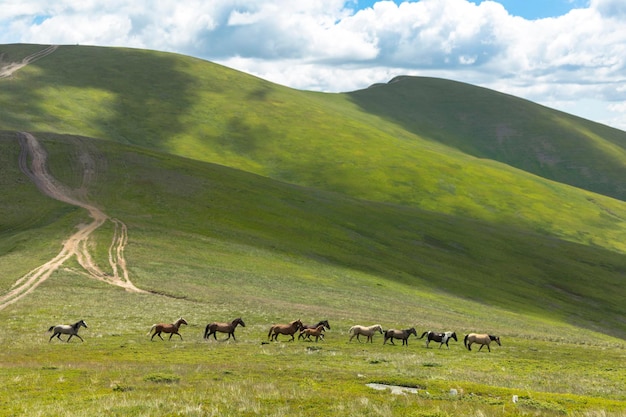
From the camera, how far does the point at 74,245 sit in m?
74.5

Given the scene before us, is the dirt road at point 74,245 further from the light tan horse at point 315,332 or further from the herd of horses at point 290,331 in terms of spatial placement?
the light tan horse at point 315,332

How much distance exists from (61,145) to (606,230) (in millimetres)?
153693

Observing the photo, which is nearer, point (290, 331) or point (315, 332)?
point (290, 331)

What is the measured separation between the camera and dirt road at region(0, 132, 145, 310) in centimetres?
5817

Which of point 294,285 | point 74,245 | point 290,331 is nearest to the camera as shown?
point 290,331

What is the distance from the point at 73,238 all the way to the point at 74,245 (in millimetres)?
3221

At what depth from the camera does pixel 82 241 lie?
76375 mm

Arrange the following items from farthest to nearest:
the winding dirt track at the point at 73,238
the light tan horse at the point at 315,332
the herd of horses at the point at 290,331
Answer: the winding dirt track at the point at 73,238 → the light tan horse at the point at 315,332 → the herd of horses at the point at 290,331

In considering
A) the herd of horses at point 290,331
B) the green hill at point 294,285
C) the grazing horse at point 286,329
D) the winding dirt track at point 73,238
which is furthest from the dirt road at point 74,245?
the grazing horse at point 286,329

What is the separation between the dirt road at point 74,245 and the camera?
5817 cm

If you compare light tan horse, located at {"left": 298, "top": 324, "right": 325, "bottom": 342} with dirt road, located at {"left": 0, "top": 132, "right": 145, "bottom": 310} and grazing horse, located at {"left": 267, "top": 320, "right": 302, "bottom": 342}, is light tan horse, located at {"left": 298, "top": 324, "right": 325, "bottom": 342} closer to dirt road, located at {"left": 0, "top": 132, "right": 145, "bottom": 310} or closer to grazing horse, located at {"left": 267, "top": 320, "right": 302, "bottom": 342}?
grazing horse, located at {"left": 267, "top": 320, "right": 302, "bottom": 342}

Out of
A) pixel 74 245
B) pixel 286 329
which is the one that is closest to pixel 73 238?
pixel 74 245

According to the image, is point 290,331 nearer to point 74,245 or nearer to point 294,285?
point 294,285

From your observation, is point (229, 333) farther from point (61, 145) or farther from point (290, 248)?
point (61, 145)
